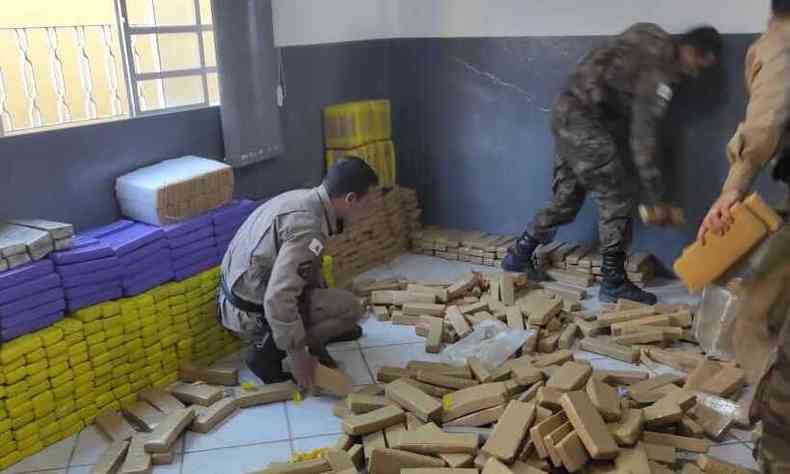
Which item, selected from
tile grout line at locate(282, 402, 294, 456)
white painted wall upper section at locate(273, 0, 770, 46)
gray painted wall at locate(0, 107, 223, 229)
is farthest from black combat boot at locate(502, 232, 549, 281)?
gray painted wall at locate(0, 107, 223, 229)

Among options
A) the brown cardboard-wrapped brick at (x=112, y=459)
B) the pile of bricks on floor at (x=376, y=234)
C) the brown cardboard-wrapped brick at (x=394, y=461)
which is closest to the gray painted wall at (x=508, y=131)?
the pile of bricks on floor at (x=376, y=234)

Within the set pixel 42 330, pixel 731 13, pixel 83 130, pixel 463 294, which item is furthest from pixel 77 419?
pixel 731 13

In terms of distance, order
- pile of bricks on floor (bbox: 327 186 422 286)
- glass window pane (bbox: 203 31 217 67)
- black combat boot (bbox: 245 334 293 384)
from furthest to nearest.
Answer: pile of bricks on floor (bbox: 327 186 422 286) < glass window pane (bbox: 203 31 217 67) < black combat boot (bbox: 245 334 293 384)

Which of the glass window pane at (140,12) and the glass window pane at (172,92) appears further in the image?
the glass window pane at (172,92)

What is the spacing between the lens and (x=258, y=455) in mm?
2996

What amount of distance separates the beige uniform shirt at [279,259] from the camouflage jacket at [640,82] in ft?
5.98

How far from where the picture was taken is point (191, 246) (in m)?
3.72

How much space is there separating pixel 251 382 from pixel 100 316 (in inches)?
31.6

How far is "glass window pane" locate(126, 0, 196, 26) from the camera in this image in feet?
12.9

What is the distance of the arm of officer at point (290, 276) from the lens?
10.3 ft

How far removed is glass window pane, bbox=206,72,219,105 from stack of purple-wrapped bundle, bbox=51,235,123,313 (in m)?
1.38

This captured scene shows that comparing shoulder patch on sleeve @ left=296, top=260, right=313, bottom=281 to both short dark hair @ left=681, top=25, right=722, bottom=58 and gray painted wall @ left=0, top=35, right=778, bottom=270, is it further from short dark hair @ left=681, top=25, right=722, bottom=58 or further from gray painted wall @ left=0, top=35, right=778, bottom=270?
short dark hair @ left=681, top=25, right=722, bottom=58

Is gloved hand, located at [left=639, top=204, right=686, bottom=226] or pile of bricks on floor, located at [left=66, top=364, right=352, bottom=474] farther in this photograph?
gloved hand, located at [left=639, top=204, right=686, bottom=226]

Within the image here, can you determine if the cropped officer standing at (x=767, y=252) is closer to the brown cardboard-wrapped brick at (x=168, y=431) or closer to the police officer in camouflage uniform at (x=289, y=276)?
the police officer in camouflage uniform at (x=289, y=276)
